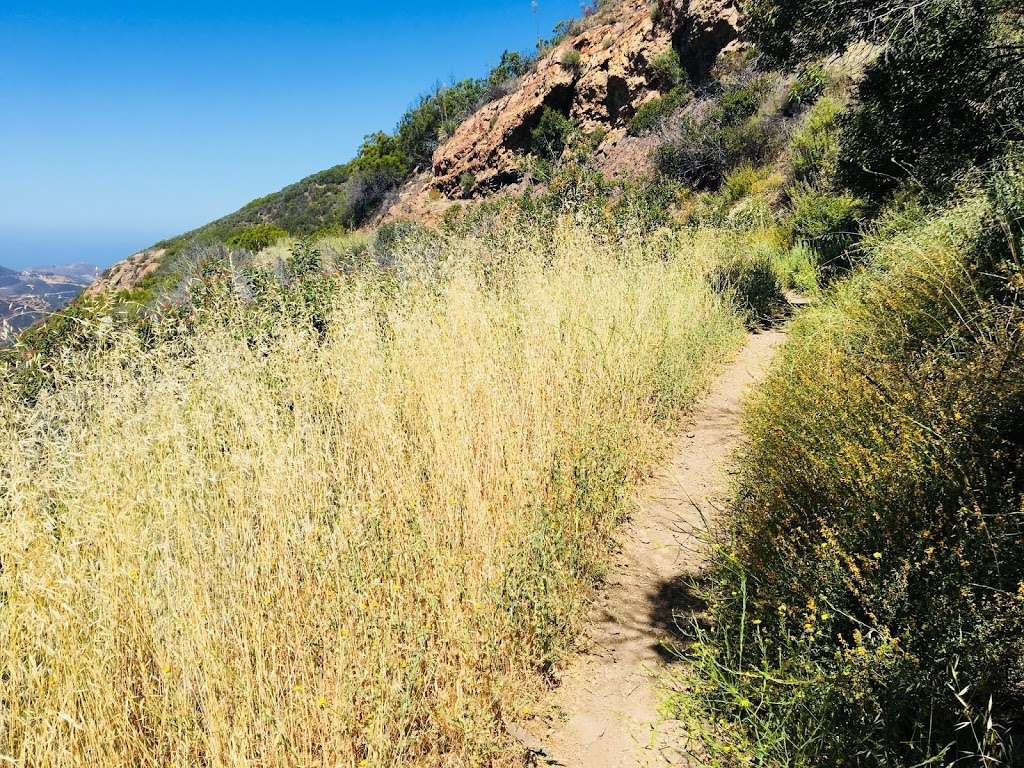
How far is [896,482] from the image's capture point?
79.9 inches

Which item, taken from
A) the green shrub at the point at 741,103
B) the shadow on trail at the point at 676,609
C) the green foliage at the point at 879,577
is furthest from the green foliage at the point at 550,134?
the shadow on trail at the point at 676,609

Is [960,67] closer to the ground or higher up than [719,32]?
closer to the ground

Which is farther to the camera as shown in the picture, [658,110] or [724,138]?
[658,110]

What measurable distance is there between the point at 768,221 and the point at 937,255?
7.50 metres

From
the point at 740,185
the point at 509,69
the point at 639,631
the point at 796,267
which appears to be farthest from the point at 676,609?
the point at 509,69

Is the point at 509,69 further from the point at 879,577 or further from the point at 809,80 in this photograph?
the point at 879,577

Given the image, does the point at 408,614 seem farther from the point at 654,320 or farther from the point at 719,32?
the point at 719,32

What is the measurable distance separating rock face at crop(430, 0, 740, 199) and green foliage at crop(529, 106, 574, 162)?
0.54 metres

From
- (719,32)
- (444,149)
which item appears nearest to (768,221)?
(719,32)

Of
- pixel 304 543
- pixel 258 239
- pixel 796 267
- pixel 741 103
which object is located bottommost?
pixel 796 267

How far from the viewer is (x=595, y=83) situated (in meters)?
19.1

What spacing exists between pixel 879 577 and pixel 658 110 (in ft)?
58.3

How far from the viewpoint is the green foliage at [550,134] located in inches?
757

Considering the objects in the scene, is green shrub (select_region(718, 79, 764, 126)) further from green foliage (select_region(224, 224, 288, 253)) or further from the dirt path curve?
green foliage (select_region(224, 224, 288, 253))
